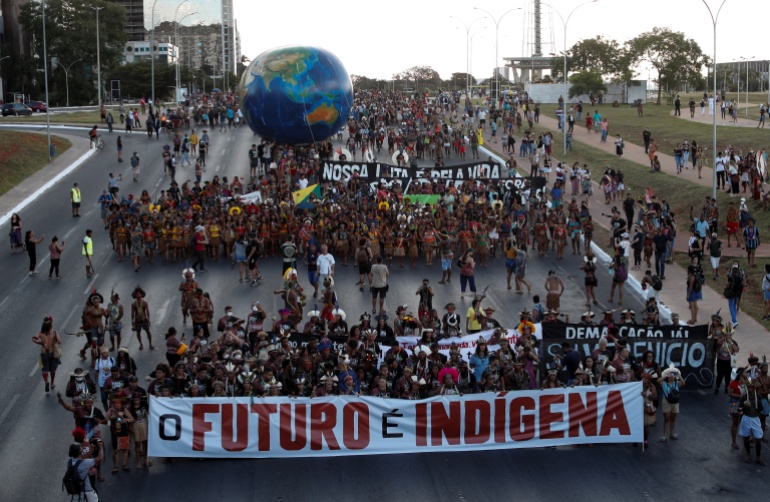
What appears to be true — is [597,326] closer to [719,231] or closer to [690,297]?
[690,297]

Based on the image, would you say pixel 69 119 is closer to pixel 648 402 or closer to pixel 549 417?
pixel 549 417

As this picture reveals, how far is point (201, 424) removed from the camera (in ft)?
47.9

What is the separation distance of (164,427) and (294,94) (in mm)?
25780

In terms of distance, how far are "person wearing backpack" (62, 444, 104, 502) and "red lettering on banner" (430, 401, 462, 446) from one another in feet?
16.9

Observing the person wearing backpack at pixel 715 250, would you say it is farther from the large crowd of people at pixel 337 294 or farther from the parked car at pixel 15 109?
the parked car at pixel 15 109

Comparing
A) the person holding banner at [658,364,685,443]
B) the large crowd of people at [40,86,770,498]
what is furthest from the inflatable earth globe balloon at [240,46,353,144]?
the person holding banner at [658,364,685,443]

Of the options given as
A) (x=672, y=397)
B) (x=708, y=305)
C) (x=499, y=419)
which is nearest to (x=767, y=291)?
(x=708, y=305)

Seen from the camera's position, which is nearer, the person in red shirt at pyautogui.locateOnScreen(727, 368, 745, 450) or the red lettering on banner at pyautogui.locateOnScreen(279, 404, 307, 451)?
the red lettering on banner at pyautogui.locateOnScreen(279, 404, 307, 451)

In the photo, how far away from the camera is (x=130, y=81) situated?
10681 centimetres

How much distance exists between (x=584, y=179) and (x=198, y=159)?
17.5m

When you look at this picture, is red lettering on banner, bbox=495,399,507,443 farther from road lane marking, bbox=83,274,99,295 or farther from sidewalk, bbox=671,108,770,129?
sidewalk, bbox=671,108,770,129

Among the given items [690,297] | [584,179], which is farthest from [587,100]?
[690,297]

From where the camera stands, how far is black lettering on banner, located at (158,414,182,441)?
14.5 metres

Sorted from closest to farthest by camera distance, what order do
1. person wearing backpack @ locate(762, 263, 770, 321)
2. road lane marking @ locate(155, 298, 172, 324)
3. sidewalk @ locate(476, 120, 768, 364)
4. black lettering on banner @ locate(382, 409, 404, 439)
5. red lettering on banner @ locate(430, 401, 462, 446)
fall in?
black lettering on banner @ locate(382, 409, 404, 439)
red lettering on banner @ locate(430, 401, 462, 446)
sidewalk @ locate(476, 120, 768, 364)
person wearing backpack @ locate(762, 263, 770, 321)
road lane marking @ locate(155, 298, 172, 324)
